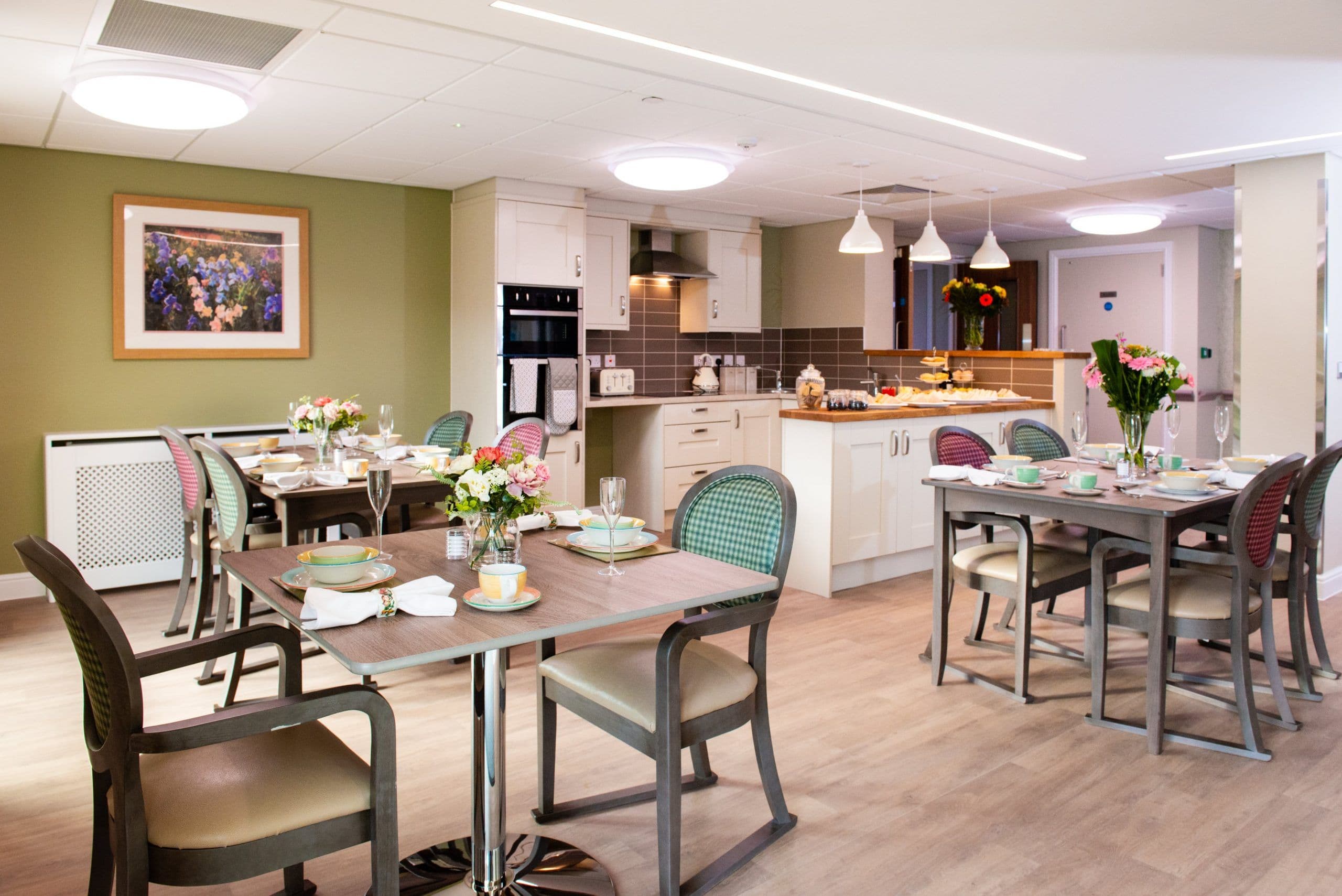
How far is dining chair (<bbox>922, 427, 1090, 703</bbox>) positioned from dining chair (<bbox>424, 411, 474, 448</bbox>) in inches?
94.7

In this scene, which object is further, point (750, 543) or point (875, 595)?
point (875, 595)

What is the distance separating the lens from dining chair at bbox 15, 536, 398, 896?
1523mm

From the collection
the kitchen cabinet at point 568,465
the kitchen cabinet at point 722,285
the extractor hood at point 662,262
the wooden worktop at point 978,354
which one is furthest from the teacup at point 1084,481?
the kitchen cabinet at point 722,285

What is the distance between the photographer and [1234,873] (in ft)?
7.42

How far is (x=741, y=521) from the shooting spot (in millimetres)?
2545

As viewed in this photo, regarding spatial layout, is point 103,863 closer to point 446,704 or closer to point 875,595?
point 446,704

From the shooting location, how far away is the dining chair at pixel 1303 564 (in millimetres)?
3287

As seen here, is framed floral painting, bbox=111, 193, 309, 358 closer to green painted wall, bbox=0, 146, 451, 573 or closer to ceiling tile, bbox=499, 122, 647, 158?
green painted wall, bbox=0, 146, 451, 573

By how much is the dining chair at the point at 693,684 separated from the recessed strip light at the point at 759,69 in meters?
1.52

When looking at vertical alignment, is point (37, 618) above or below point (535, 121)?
below

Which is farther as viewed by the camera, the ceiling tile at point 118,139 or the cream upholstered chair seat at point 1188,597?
the ceiling tile at point 118,139

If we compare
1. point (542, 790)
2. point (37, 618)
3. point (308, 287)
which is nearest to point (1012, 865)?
point (542, 790)

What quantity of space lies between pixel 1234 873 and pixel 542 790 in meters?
1.71

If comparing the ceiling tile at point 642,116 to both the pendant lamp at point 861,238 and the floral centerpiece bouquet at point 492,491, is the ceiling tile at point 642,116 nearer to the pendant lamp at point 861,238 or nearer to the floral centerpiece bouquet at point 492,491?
the pendant lamp at point 861,238
